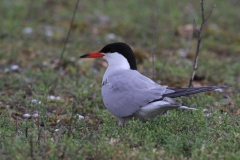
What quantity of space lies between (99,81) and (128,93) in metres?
2.14

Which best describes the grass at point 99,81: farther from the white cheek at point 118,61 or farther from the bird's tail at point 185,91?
the white cheek at point 118,61

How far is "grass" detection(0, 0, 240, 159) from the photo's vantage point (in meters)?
2.75

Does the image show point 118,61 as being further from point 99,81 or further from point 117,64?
point 99,81

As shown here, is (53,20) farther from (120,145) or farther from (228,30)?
(120,145)

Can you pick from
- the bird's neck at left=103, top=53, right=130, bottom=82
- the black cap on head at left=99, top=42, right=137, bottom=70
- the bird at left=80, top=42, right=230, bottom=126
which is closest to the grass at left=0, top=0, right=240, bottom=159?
the bird at left=80, top=42, right=230, bottom=126

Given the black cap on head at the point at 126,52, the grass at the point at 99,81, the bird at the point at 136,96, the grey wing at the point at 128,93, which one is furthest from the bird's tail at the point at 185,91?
the black cap on head at the point at 126,52

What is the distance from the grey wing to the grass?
0.65 feet

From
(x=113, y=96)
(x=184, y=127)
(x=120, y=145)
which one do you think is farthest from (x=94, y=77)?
(x=120, y=145)

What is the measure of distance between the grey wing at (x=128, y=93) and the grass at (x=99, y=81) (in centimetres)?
20

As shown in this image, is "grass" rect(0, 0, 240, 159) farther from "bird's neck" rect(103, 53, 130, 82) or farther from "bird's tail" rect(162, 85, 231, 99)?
"bird's neck" rect(103, 53, 130, 82)

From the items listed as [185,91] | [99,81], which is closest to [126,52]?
[185,91]

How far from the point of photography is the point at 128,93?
346 centimetres

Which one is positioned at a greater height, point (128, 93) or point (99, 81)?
point (128, 93)

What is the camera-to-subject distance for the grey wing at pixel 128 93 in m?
3.32
